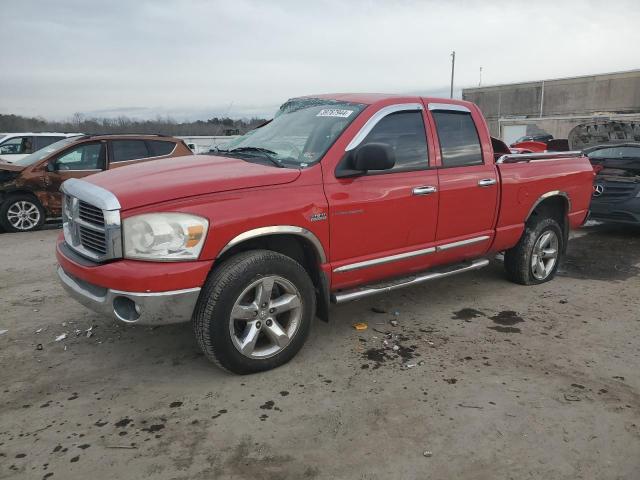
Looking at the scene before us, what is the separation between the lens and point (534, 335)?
14.0 feet

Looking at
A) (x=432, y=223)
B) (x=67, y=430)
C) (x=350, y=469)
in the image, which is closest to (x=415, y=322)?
(x=432, y=223)

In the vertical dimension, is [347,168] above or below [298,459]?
above

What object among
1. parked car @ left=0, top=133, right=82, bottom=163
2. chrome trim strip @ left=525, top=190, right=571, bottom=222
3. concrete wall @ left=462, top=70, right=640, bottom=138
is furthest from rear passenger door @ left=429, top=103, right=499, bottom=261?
concrete wall @ left=462, top=70, right=640, bottom=138

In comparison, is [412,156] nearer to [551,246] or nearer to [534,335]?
[534,335]

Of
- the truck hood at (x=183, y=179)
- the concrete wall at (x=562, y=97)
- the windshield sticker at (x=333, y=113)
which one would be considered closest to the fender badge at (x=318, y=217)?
the truck hood at (x=183, y=179)

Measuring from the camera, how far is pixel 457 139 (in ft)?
15.1

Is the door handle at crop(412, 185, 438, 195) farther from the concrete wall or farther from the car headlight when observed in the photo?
the concrete wall

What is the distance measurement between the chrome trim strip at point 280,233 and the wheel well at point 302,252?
41 mm

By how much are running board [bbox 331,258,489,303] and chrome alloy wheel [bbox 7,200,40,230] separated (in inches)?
280

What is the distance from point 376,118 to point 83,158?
22.2ft

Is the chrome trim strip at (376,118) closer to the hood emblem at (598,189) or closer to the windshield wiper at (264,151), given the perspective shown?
the windshield wiper at (264,151)

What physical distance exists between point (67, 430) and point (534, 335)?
11.5ft

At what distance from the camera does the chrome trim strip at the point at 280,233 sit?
3.25 meters

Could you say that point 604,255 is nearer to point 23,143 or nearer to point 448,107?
point 448,107
